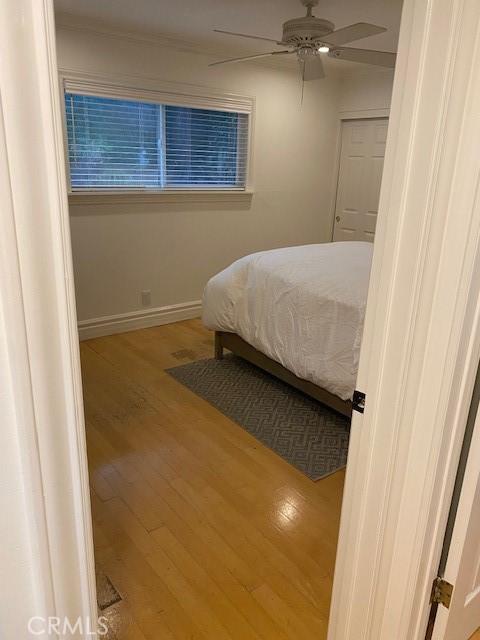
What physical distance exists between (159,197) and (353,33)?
210cm

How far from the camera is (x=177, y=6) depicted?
2.96 m

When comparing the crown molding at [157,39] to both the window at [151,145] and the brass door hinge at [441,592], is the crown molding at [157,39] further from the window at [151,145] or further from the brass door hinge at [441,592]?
the brass door hinge at [441,592]

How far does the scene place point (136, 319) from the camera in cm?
423

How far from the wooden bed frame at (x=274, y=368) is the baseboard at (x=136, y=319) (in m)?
0.96

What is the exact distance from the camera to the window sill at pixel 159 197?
3.68 m

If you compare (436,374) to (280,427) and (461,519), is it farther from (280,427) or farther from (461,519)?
(280,427)

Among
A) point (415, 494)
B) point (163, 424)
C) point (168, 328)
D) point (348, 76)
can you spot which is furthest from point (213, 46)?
point (415, 494)

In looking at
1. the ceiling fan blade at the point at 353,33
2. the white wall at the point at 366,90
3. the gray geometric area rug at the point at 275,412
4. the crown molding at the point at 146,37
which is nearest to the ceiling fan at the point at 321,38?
the ceiling fan blade at the point at 353,33

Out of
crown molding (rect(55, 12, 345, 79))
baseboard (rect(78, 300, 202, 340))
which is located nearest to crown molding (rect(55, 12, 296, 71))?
crown molding (rect(55, 12, 345, 79))

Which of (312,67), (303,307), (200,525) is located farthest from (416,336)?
(312,67)

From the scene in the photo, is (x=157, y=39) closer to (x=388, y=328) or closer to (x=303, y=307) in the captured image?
(x=303, y=307)

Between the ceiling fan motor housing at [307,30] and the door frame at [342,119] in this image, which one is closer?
the ceiling fan motor housing at [307,30]

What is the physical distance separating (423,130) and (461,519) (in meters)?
0.97

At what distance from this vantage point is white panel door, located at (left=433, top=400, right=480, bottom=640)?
120cm
